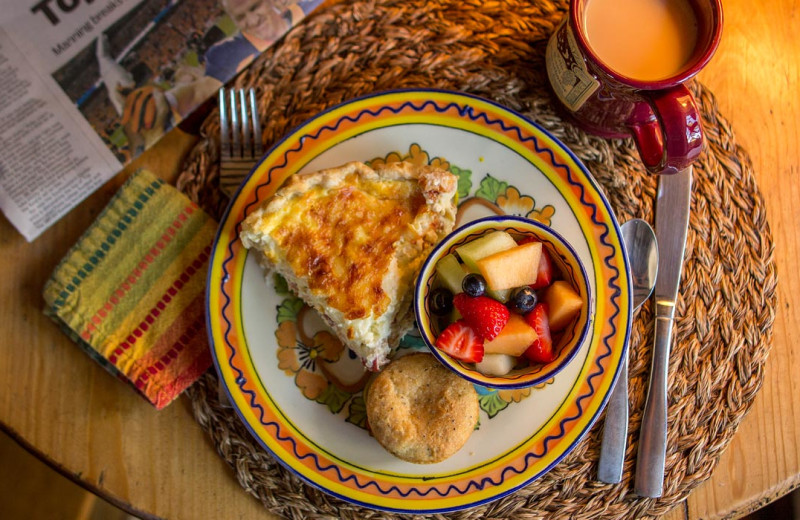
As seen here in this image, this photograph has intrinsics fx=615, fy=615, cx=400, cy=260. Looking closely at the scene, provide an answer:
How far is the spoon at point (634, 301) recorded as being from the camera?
2330 mm

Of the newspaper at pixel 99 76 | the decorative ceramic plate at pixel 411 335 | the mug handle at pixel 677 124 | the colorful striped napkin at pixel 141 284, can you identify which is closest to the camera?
the mug handle at pixel 677 124

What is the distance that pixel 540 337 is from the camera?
6.49 ft

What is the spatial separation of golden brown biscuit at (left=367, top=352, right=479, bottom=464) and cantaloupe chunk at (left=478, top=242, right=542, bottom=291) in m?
0.43

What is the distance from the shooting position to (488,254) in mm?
2002

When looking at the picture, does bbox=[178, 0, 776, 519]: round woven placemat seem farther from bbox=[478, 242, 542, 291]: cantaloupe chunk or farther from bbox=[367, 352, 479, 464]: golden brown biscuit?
bbox=[478, 242, 542, 291]: cantaloupe chunk

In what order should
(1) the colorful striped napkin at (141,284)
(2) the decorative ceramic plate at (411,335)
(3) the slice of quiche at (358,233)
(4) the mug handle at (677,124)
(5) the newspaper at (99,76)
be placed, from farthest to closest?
(5) the newspaper at (99,76), (1) the colorful striped napkin at (141,284), (2) the decorative ceramic plate at (411,335), (3) the slice of quiche at (358,233), (4) the mug handle at (677,124)

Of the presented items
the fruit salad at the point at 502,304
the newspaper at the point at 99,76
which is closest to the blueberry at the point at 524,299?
the fruit salad at the point at 502,304

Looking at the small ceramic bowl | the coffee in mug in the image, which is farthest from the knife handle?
the coffee in mug

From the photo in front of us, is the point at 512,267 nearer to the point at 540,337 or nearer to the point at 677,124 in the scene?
the point at 540,337

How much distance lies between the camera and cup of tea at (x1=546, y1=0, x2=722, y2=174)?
1902 mm

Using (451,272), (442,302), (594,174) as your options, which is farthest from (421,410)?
(594,174)

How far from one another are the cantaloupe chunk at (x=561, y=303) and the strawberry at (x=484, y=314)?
0.17 m

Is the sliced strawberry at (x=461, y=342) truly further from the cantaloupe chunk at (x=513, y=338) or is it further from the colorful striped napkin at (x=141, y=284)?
the colorful striped napkin at (x=141, y=284)

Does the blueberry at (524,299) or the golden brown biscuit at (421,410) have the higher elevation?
the blueberry at (524,299)
